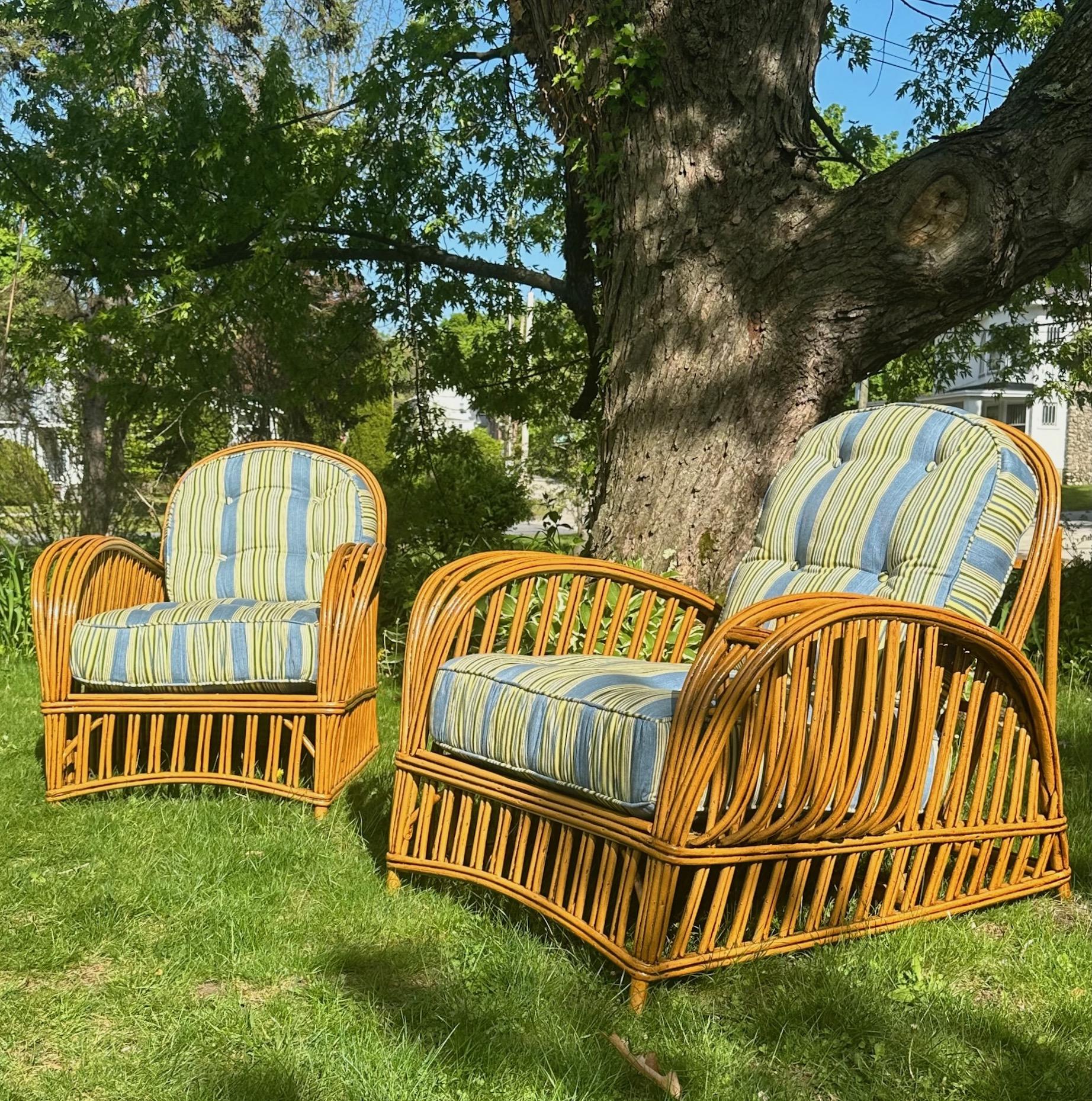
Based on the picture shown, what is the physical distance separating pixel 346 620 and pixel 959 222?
221 centimetres

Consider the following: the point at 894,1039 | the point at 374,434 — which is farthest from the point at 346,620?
the point at 374,434

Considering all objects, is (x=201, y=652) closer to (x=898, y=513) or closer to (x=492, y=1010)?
(x=492, y=1010)

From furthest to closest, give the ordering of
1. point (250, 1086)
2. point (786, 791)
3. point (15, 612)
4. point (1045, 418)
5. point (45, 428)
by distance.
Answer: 1. point (1045, 418)
2. point (45, 428)
3. point (15, 612)
4. point (786, 791)
5. point (250, 1086)

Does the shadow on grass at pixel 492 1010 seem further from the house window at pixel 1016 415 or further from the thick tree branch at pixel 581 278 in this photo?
the house window at pixel 1016 415

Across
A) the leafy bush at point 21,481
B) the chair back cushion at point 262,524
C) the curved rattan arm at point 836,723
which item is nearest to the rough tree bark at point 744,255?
the chair back cushion at point 262,524

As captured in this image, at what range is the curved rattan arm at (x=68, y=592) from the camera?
2932 mm

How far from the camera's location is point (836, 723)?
1.90 m

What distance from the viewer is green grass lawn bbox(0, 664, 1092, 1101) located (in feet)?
5.45

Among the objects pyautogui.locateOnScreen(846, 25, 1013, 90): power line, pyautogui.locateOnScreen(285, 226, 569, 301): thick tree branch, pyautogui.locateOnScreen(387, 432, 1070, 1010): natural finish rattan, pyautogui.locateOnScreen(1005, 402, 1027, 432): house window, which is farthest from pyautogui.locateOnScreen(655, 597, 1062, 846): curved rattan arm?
pyautogui.locateOnScreen(1005, 402, 1027, 432): house window

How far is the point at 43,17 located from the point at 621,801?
6116mm

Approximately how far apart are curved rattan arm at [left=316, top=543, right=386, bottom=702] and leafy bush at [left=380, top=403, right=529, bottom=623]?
1853 millimetres

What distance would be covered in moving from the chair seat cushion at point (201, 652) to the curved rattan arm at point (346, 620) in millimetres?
41

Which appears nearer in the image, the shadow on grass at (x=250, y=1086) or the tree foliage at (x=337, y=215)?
the shadow on grass at (x=250, y=1086)

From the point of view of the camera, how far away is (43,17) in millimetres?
6199
